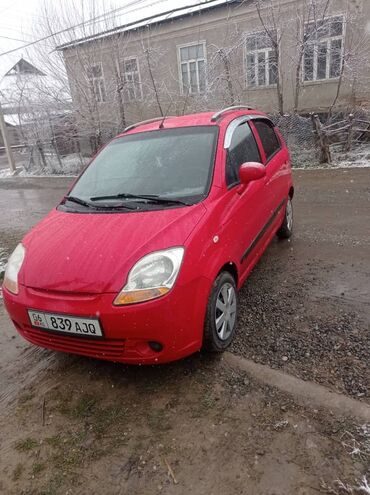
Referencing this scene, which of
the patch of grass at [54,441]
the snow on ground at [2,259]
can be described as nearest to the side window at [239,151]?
the patch of grass at [54,441]

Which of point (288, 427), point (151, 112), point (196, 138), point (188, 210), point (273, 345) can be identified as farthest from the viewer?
point (151, 112)

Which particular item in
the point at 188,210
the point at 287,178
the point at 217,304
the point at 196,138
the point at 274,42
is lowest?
the point at 217,304

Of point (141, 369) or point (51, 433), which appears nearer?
point (51, 433)

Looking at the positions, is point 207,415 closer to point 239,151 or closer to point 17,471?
point 17,471

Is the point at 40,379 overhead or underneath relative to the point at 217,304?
underneath

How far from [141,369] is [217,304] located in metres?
0.73

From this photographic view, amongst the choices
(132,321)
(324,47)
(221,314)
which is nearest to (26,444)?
(132,321)

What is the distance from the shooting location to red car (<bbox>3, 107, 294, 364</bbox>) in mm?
2205

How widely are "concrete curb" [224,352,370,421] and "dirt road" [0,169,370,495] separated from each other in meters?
0.05

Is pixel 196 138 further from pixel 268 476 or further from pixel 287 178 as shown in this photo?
pixel 268 476

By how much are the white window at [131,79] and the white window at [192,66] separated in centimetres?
183

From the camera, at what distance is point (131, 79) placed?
14.8 m

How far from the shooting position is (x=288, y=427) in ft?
6.77

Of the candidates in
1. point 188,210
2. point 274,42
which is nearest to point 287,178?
point 188,210
